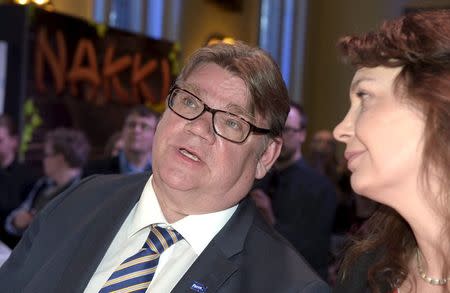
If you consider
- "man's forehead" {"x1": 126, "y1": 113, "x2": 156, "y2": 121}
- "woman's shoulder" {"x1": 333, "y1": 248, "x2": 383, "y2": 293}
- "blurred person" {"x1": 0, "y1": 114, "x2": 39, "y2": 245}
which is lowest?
"blurred person" {"x1": 0, "y1": 114, "x2": 39, "y2": 245}

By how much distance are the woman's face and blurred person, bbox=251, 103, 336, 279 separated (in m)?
2.43

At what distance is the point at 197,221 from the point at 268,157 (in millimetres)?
318

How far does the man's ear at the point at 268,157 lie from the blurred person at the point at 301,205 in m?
1.87

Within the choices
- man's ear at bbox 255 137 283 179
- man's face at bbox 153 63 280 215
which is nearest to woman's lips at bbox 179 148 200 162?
man's face at bbox 153 63 280 215

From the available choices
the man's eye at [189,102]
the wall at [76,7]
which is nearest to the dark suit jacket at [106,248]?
the man's eye at [189,102]

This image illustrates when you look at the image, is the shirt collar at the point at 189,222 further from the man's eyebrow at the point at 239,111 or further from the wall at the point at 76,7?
the wall at the point at 76,7

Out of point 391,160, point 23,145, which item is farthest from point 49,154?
point 391,160

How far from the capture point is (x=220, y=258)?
6.51 ft

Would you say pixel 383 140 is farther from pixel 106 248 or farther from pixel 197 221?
pixel 106 248

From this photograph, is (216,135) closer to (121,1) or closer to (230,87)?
(230,87)

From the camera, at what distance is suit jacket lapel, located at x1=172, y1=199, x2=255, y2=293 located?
1922 mm

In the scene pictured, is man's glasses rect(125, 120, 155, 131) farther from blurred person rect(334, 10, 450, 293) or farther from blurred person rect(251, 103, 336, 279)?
blurred person rect(334, 10, 450, 293)

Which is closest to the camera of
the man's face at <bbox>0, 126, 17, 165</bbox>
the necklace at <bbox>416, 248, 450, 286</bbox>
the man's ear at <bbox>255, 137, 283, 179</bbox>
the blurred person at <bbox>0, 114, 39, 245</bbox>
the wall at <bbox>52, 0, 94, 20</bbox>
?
the necklace at <bbox>416, 248, 450, 286</bbox>

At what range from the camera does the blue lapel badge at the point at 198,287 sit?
1904 mm
